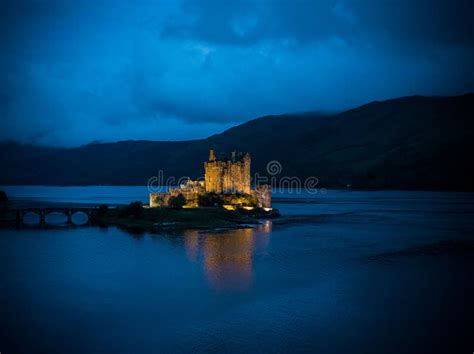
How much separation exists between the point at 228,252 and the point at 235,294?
17.8 meters

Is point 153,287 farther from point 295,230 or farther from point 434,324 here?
point 295,230

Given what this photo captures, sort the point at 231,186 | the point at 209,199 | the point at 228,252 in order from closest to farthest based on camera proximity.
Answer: the point at 228,252, the point at 209,199, the point at 231,186

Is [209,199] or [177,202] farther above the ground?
[209,199]

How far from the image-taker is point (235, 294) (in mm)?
36531

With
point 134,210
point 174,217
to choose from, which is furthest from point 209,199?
point 134,210

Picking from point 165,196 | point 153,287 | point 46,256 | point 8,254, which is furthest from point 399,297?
point 165,196

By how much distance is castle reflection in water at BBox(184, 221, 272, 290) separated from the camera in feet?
137

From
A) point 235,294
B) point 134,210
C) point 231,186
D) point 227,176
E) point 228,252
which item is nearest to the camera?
point 235,294

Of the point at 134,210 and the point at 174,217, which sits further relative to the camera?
the point at 134,210

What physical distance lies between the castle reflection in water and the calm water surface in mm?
151

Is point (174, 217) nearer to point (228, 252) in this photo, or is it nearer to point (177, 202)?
point (177, 202)

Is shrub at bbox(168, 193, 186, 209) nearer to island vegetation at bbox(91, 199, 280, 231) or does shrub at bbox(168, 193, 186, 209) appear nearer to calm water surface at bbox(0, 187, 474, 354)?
island vegetation at bbox(91, 199, 280, 231)

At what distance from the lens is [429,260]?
50.2m

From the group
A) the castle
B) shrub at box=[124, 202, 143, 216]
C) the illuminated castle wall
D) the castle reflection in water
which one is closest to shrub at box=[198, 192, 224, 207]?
the castle
